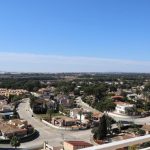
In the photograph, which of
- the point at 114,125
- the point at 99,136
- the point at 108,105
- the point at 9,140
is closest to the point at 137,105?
the point at 108,105

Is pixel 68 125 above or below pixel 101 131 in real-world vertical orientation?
below

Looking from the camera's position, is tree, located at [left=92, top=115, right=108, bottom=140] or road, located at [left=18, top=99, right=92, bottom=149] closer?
road, located at [left=18, top=99, right=92, bottom=149]

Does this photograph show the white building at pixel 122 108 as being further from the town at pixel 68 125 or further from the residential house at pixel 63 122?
the residential house at pixel 63 122

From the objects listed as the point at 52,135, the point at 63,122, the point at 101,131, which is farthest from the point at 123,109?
the point at 52,135

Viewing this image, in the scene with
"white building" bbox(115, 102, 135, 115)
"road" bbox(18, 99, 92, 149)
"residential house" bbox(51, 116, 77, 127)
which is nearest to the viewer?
"road" bbox(18, 99, 92, 149)

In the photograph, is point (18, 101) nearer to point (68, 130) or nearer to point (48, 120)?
point (48, 120)

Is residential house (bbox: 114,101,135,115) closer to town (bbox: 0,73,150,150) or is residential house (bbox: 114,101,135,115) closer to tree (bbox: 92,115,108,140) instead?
town (bbox: 0,73,150,150)

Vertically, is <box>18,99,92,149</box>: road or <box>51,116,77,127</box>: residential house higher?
<box>51,116,77,127</box>: residential house

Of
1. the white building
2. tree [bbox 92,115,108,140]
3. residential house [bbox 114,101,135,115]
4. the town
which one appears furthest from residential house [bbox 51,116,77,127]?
the white building

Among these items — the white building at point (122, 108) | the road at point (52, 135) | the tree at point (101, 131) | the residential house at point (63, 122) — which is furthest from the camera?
the white building at point (122, 108)

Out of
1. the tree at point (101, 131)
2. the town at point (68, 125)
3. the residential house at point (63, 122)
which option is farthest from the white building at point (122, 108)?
the tree at point (101, 131)

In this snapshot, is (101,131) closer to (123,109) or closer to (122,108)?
(123,109)
